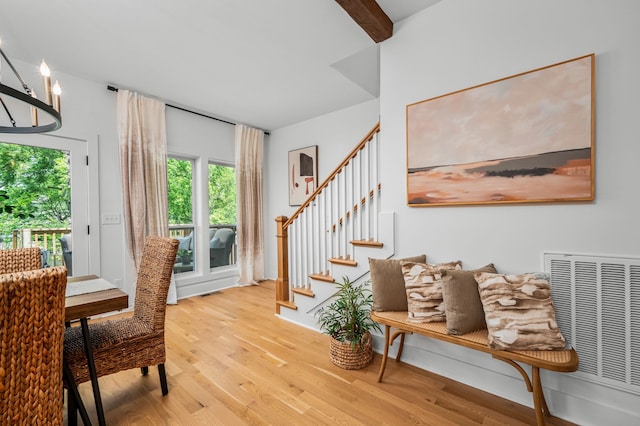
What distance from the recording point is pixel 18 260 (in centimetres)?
183

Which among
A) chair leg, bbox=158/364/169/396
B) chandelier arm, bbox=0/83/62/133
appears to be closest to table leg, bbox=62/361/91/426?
chair leg, bbox=158/364/169/396

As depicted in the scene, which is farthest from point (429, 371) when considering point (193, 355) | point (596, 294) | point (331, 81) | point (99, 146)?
point (99, 146)

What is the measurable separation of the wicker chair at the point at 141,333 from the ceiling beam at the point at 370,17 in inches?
82.4

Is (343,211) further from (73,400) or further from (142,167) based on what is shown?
(142,167)

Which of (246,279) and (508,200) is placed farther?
(246,279)

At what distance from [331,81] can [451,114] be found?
178 cm

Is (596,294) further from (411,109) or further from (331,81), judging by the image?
(331,81)

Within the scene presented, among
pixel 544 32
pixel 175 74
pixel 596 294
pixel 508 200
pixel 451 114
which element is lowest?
pixel 596 294

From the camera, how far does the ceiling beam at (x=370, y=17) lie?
6.66ft

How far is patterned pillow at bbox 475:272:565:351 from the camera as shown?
1.47m

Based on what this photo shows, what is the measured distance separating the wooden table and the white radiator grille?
97.2 inches

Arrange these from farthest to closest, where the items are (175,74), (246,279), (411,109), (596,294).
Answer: (246,279), (175,74), (411,109), (596,294)

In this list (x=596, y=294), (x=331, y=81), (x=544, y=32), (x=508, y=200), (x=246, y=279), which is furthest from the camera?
(x=246, y=279)

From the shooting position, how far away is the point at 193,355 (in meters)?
2.37
